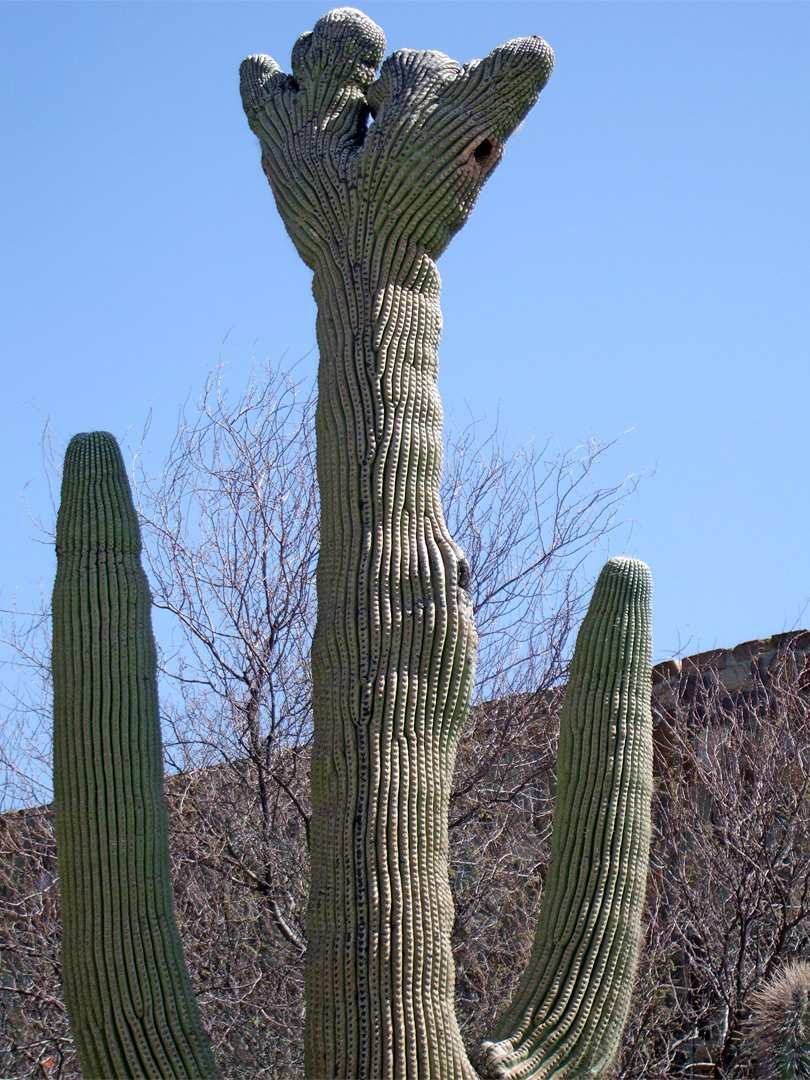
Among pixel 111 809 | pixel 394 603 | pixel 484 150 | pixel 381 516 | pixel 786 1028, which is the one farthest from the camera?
pixel 484 150

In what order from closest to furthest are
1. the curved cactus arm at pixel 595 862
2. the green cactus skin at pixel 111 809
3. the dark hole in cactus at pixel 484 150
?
1. the green cactus skin at pixel 111 809
2. the curved cactus arm at pixel 595 862
3. the dark hole in cactus at pixel 484 150

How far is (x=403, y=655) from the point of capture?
4.17 m

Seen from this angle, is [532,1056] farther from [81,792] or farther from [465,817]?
[465,817]

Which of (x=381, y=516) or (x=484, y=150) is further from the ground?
(x=484, y=150)

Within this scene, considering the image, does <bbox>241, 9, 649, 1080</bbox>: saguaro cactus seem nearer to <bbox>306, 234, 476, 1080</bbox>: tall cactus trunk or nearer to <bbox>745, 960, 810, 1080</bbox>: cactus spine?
<bbox>306, 234, 476, 1080</bbox>: tall cactus trunk

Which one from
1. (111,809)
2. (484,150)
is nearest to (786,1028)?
(111,809)

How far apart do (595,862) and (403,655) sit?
98 cm

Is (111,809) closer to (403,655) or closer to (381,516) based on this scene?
(403,655)

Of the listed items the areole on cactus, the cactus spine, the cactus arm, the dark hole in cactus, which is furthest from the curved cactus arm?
the dark hole in cactus

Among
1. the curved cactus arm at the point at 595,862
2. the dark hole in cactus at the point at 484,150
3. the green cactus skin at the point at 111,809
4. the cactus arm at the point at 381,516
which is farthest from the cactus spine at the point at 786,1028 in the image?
the dark hole in cactus at the point at 484,150

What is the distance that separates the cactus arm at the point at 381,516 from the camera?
3877mm

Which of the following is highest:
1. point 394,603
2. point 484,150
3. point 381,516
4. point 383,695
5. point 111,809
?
point 484,150

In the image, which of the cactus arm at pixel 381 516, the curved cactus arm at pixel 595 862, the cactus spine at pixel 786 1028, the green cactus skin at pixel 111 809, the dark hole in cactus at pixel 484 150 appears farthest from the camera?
the dark hole in cactus at pixel 484 150

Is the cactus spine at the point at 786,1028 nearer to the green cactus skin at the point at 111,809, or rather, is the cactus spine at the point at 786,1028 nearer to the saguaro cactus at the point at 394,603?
the saguaro cactus at the point at 394,603
